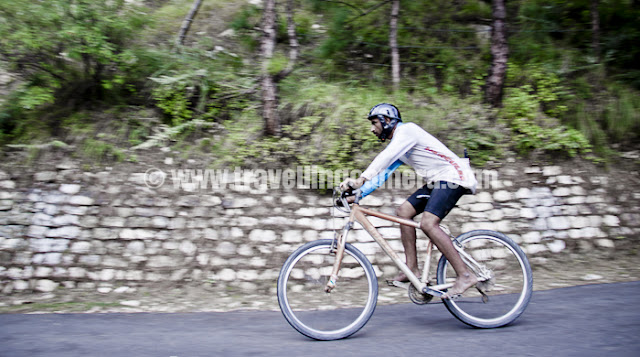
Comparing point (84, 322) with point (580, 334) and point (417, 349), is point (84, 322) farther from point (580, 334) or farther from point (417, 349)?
point (580, 334)

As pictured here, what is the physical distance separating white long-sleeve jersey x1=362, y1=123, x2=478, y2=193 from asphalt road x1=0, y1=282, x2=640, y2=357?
1.34 m

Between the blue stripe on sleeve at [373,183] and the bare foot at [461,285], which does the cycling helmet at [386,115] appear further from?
the bare foot at [461,285]

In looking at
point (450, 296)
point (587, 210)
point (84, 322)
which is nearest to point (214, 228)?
point (84, 322)

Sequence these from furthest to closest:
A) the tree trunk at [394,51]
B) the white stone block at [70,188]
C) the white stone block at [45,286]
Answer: the tree trunk at [394,51] → the white stone block at [70,188] → the white stone block at [45,286]

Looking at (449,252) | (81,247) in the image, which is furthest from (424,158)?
(81,247)

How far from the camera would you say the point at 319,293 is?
13.9ft

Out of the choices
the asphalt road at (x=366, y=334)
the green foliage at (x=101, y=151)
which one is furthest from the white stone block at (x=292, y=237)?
the green foliage at (x=101, y=151)

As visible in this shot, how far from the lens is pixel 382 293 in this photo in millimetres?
5598

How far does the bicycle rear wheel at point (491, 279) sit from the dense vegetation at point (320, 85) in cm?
298

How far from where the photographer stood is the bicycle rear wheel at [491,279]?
13.4 ft

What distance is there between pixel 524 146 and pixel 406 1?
4554 millimetres

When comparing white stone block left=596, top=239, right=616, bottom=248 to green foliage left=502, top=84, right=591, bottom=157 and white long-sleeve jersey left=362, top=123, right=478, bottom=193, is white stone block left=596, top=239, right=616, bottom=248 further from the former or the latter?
white long-sleeve jersey left=362, top=123, right=478, bottom=193

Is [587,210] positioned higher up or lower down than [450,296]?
higher up

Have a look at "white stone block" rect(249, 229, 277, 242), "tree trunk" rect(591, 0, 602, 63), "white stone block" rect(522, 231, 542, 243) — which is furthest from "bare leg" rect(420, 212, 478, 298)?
"tree trunk" rect(591, 0, 602, 63)
